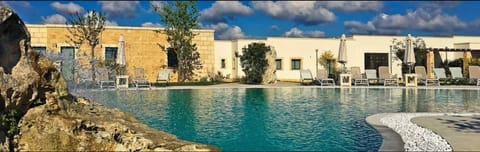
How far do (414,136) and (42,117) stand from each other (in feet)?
15.5

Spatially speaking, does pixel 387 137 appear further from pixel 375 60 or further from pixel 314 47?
pixel 375 60

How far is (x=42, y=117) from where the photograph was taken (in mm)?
4543

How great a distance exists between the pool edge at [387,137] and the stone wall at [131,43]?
20.1m

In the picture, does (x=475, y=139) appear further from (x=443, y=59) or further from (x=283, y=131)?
(x=443, y=59)

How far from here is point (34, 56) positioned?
458 centimetres

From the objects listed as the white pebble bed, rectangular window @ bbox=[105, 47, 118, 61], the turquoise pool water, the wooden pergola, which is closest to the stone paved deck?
the white pebble bed

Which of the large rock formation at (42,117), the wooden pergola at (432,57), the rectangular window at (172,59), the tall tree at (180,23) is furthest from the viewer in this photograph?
the wooden pergola at (432,57)

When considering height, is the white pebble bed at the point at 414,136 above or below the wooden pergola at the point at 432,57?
below

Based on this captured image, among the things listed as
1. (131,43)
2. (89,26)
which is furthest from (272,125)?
(131,43)

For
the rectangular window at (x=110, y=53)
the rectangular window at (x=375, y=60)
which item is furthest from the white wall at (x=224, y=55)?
the rectangular window at (x=375, y=60)

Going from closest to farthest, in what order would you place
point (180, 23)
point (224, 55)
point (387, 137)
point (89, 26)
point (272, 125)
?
point (387, 137)
point (272, 125)
point (89, 26)
point (180, 23)
point (224, 55)

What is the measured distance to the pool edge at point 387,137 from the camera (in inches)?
209

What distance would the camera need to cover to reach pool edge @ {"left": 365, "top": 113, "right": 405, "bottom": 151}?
5.32 metres

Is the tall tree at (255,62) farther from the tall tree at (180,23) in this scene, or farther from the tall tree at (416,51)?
the tall tree at (416,51)
